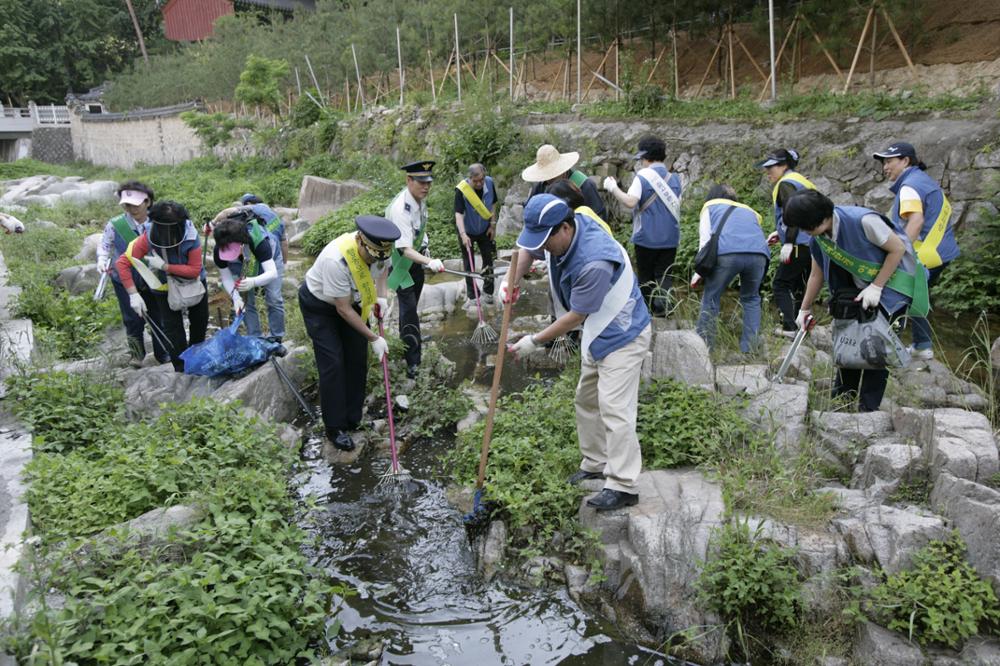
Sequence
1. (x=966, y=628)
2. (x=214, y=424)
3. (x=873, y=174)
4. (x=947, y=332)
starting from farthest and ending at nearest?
(x=873, y=174), (x=947, y=332), (x=214, y=424), (x=966, y=628)

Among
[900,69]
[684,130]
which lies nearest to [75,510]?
[684,130]

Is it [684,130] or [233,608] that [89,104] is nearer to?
[684,130]

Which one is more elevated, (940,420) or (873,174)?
(873,174)

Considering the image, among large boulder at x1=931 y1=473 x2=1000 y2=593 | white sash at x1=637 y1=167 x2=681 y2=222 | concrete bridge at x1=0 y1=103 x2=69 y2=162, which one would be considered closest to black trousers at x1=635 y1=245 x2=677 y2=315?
white sash at x1=637 y1=167 x2=681 y2=222

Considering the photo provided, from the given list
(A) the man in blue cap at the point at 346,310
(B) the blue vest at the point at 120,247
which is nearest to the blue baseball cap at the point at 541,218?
(A) the man in blue cap at the point at 346,310

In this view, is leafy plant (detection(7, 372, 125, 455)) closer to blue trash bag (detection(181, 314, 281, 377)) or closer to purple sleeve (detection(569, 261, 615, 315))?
blue trash bag (detection(181, 314, 281, 377))

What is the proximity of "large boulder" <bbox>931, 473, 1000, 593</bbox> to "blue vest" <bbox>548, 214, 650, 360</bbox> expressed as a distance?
5.88ft

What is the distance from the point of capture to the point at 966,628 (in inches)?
123

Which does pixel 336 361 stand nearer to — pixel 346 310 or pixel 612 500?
pixel 346 310

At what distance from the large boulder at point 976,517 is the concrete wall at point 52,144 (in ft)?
163

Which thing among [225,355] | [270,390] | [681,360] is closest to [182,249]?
[225,355]

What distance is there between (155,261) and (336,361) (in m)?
2.10

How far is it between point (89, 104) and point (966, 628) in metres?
49.1

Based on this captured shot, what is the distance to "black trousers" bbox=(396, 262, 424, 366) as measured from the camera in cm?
675
